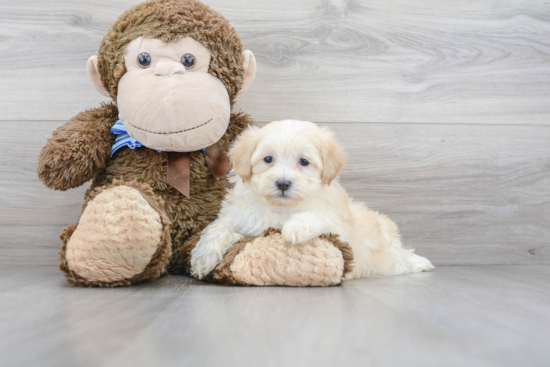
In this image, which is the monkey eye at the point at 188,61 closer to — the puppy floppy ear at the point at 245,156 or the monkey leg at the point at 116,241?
the puppy floppy ear at the point at 245,156

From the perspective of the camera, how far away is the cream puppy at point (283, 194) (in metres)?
1.16

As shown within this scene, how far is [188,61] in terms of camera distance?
Answer: 126 centimetres

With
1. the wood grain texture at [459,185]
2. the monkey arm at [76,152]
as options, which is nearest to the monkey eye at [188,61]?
the monkey arm at [76,152]

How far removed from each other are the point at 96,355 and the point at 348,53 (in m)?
1.45

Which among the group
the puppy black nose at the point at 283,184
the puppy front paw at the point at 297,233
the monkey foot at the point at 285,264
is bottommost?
the monkey foot at the point at 285,264

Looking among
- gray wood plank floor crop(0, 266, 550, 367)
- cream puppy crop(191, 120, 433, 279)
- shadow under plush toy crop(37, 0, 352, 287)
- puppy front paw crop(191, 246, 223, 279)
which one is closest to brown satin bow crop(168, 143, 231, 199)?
shadow under plush toy crop(37, 0, 352, 287)

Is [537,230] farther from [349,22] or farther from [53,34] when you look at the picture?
[53,34]

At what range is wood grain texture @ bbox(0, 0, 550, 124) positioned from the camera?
164cm

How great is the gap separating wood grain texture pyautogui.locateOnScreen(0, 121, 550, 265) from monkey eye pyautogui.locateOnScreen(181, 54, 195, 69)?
2.20 ft

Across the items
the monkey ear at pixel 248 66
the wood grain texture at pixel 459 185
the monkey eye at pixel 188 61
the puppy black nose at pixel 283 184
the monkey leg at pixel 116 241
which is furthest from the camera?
the wood grain texture at pixel 459 185

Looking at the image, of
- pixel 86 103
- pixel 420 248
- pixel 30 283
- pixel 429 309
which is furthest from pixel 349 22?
pixel 30 283

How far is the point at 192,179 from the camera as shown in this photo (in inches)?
53.9

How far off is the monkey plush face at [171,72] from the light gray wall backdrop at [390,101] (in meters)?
0.39

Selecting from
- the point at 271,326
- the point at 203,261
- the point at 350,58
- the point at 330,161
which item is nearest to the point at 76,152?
the point at 203,261
